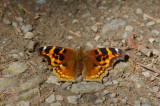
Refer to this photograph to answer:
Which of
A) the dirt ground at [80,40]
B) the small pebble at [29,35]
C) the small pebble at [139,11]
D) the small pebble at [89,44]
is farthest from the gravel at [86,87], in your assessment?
the small pebble at [139,11]

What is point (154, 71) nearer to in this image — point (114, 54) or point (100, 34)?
point (114, 54)

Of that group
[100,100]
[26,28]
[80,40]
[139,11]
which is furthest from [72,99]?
[139,11]

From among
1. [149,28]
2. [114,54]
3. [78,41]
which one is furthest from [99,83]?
[149,28]

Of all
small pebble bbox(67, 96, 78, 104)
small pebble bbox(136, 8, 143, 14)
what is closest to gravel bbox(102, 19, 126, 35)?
small pebble bbox(136, 8, 143, 14)

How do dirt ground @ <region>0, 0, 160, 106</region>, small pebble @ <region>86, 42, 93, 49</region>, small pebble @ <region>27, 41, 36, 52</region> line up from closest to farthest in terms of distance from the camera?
dirt ground @ <region>0, 0, 160, 106</region>, small pebble @ <region>27, 41, 36, 52</region>, small pebble @ <region>86, 42, 93, 49</region>

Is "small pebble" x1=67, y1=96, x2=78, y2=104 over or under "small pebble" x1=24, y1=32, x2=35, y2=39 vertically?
under

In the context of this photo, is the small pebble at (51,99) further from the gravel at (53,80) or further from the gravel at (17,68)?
the gravel at (17,68)

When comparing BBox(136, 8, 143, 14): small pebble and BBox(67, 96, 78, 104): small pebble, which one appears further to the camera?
BBox(136, 8, 143, 14): small pebble

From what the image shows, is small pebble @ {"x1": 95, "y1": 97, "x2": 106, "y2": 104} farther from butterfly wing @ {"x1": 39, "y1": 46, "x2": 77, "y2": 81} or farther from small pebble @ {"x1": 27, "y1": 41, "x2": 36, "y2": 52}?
small pebble @ {"x1": 27, "y1": 41, "x2": 36, "y2": 52}
